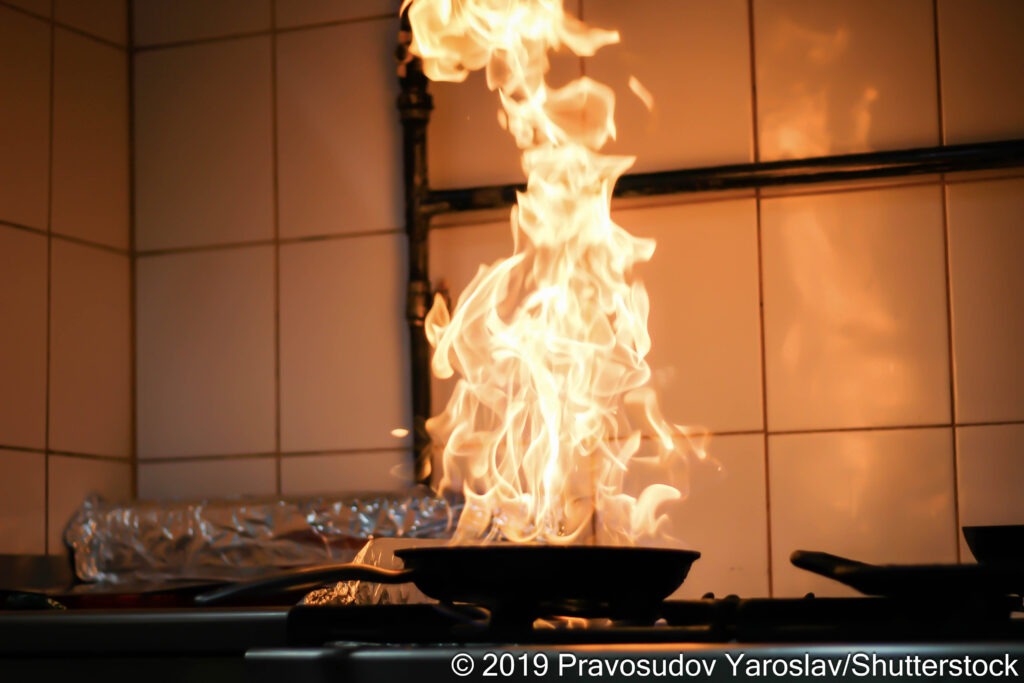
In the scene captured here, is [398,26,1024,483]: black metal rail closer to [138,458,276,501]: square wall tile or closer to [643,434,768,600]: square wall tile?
[138,458,276,501]: square wall tile

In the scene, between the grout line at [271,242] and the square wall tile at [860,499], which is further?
the grout line at [271,242]

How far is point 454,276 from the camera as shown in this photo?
7.24 feet

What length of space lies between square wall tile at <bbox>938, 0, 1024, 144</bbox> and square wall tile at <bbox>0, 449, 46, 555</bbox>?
1587mm

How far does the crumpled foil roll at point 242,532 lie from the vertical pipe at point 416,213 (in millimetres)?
131

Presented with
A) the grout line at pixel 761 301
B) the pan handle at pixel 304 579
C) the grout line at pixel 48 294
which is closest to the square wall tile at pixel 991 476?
the grout line at pixel 761 301

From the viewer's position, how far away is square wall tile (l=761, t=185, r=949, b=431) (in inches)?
78.4

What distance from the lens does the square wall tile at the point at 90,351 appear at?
7.39 ft

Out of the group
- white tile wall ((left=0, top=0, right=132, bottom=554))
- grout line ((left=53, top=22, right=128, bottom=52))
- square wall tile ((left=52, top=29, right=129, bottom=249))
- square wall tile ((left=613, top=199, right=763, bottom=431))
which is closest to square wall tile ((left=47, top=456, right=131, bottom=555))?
white tile wall ((left=0, top=0, right=132, bottom=554))

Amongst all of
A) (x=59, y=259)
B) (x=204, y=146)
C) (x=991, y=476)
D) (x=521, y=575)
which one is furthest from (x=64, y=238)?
(x=521, y=575)

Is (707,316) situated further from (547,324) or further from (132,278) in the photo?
(132,278)

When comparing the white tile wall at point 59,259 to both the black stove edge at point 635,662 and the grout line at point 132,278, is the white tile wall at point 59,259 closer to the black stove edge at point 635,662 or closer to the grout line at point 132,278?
the grout line at point 132,278

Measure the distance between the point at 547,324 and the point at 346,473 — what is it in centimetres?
52

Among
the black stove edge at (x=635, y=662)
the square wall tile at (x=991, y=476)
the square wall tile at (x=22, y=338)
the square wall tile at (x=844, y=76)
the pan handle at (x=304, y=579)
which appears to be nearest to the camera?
the black stove edge at (x=635, y=662)

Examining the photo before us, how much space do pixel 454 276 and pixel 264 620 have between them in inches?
56.6
